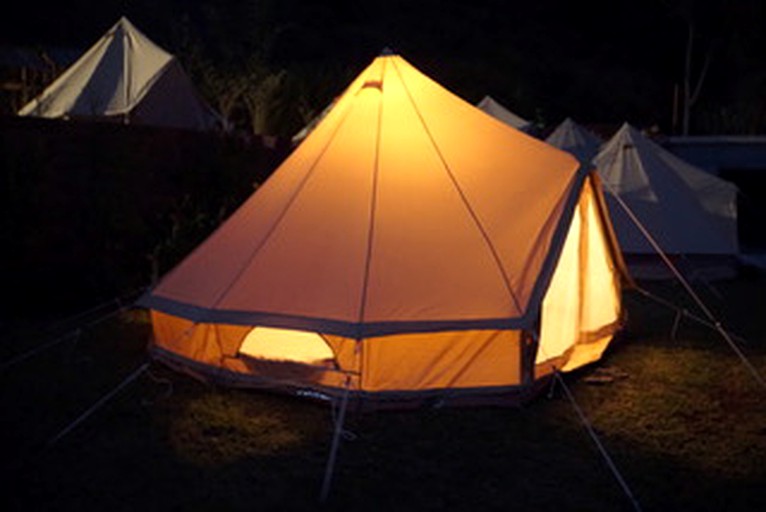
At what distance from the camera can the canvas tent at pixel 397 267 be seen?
15.7 feet

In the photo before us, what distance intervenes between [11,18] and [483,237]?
78.3 feet

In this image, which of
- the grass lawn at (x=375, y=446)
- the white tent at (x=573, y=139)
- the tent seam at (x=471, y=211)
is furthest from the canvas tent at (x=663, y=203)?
the tent seam at (x=471, y=211)

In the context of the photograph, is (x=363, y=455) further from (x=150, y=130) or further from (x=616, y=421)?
(x=150, y=130)

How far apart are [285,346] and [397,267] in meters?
0.94

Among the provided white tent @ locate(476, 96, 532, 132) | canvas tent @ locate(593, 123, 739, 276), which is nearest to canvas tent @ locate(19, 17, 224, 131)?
canvas tent @ locate(593, 123, 739, 276)

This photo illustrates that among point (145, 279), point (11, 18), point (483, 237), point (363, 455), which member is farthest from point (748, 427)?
point (11, 18)

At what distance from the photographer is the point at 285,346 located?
528 cm

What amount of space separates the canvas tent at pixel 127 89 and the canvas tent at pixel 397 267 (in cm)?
560

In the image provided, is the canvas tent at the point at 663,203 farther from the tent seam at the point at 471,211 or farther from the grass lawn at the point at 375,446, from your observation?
the tent seam at the point at 471,211

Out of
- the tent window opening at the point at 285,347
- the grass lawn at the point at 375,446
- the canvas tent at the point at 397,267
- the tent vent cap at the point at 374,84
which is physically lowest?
the grass lawn at the point at 375,446

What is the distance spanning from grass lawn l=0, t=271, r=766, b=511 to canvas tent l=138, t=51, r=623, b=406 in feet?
0.74

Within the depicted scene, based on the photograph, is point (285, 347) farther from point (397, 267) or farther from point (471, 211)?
point (471, 211)

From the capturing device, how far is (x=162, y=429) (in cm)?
451

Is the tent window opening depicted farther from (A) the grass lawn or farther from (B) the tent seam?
(B) the tent seam
